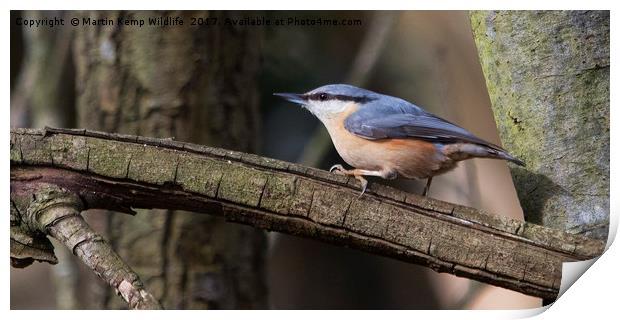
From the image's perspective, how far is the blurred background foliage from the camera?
183 cm

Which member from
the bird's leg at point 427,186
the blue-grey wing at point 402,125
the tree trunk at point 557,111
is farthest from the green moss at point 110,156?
the tree trunk at point 557,111

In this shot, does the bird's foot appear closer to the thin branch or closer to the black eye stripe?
the black eye stripe

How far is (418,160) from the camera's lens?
1777mm

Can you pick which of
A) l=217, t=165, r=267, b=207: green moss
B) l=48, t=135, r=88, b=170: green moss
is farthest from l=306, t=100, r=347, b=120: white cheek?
l=48, t=135, r=88, b=170: green moss

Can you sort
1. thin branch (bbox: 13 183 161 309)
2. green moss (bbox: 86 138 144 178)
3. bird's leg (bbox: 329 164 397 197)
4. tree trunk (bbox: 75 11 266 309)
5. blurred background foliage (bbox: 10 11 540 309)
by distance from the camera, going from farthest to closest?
tree trunk (bbox: 75 11 266 309) → blurred background foliage (bbox: 10 11 540 309) → bird's leg (bbox: 329 164 397 197) → green moss (bbox: 86 138 144 178) → thin branch (bbox: 13 183 161 309)

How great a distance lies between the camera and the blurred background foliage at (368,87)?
1.83 metres

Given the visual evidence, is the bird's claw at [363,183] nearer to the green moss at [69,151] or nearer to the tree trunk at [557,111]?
the tree trunk at [557,111]

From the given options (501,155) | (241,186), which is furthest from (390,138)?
(241,186)

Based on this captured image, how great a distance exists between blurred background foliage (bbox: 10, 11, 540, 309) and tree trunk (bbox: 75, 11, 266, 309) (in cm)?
10

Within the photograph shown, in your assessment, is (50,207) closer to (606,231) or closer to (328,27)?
(328,27)

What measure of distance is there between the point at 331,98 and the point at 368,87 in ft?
0.32

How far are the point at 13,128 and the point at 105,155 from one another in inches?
9.8

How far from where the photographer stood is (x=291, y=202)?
1627mm

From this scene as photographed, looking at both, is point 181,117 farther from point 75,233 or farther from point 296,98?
point 75,233
